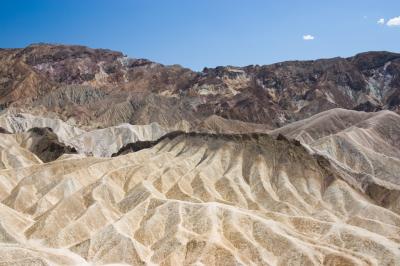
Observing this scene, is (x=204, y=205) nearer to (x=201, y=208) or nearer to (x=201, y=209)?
(x=201, y=208)

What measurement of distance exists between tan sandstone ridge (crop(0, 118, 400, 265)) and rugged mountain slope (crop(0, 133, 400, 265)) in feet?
0.75

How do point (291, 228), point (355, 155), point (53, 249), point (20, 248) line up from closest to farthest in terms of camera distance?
point (20, 248), point (53, 249), point (291, 228), point (355, 155)

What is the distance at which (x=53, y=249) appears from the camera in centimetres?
8619

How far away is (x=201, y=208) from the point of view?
311 feet

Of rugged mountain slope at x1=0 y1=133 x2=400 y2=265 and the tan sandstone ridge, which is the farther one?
rugged mountain slope at x1=0 y1=133 x2=400 y2=265

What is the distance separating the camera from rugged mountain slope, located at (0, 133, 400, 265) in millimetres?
81938

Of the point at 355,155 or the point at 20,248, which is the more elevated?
the point at 20,248

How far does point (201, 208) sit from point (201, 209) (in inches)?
15.6

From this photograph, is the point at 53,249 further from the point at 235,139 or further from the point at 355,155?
the point at 355,155

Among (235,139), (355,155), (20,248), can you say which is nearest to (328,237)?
(20,248)

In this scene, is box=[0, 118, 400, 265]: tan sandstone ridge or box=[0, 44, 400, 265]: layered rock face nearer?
box=[0, 118, 400, 265]: tan sandstone ridge

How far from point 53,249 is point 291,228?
40.3 metres

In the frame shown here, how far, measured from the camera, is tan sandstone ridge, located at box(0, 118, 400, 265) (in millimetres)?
81750

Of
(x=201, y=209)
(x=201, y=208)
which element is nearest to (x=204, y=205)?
(x=201, y=208)
